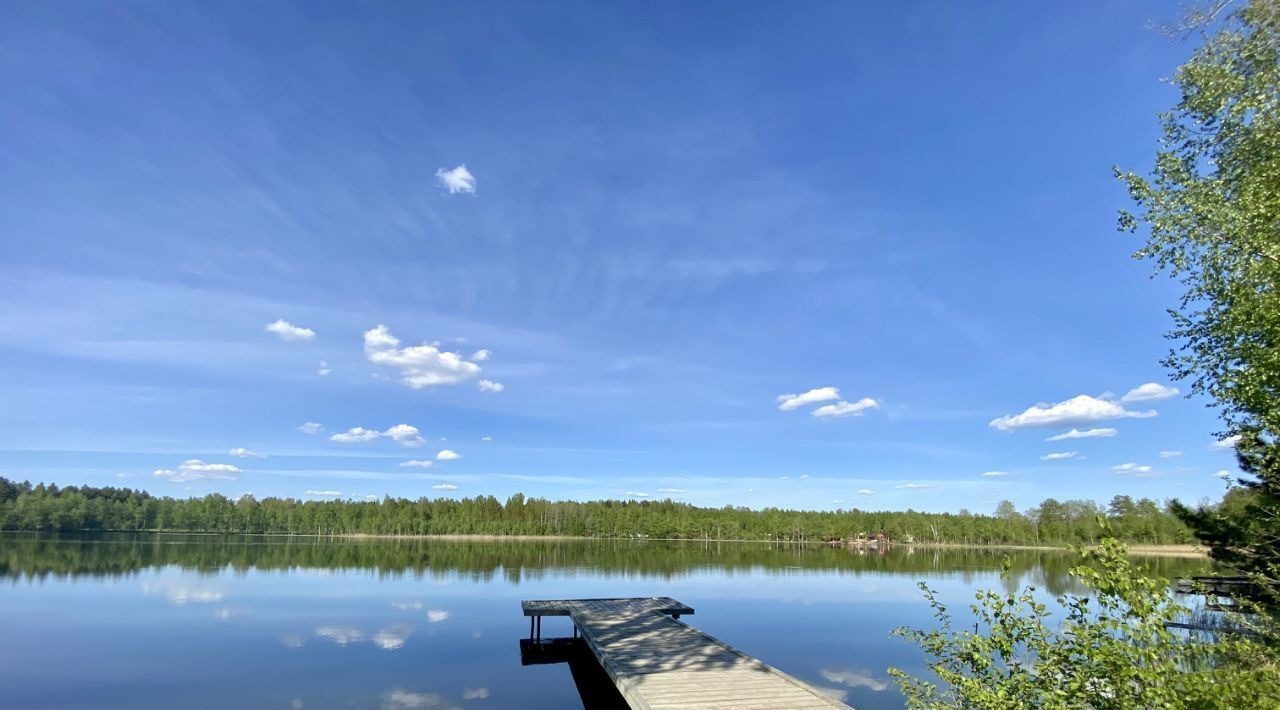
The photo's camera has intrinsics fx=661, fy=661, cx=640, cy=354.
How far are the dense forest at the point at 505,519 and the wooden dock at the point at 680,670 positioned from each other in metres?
117

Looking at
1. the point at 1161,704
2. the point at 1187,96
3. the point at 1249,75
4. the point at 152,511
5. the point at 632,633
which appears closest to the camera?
the point at 1161,704

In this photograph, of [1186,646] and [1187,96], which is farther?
[1187,96]

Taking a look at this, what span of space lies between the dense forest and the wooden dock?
385 ft

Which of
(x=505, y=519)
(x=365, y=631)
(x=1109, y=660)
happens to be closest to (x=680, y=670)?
(x=1109, y=660)

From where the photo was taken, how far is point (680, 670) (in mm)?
11898

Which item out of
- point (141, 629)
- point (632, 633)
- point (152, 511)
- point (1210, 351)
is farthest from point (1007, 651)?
point (152, 511)

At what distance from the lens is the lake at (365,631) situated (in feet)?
51.7

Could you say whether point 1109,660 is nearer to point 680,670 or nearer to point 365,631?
point 680,670

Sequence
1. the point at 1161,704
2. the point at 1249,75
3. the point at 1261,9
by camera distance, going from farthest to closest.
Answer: the point at 1249,75
the point at 1261,9
the point at 1161,704

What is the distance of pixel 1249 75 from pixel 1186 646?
10.2 m

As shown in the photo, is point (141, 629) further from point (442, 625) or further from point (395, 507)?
point (395, 507)

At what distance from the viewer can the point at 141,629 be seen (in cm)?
2334

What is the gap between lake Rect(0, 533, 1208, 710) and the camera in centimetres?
1577

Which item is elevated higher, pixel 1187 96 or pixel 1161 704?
pixel 1187 96
